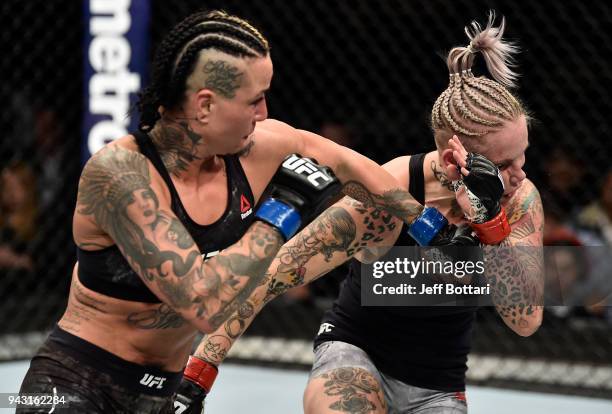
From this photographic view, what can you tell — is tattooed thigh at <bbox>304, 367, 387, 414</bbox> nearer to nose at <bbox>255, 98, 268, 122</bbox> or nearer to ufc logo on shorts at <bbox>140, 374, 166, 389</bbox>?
ufc logo on shorts at <bbox>140, 374, 166, 389</bbox>

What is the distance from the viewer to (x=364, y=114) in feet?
14.1

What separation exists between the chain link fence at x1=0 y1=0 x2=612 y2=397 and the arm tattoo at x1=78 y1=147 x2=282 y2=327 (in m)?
2.20

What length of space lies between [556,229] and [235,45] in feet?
8.12

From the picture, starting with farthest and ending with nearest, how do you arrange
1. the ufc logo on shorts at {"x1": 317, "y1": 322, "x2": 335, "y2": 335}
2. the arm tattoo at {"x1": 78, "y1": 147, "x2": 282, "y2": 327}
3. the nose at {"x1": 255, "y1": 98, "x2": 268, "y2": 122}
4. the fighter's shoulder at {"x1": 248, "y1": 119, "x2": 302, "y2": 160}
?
1. the ufc logo on shorts at {"x1": 317, "y1": 322, "x2": 335, "y2": 335}
2. the fighter's shoulder at {"x1": 248, "y1": 119, "x2": 302, "y2": 160}
3. the nose at {"x1": 255, "y1": 98, "x2": 268, "y2": 122}
4. the arm tattoo at {"x1": 78, "y1": 147, "x2": 282, "y2": 327}

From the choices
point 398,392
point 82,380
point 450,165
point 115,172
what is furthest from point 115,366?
point 450,165

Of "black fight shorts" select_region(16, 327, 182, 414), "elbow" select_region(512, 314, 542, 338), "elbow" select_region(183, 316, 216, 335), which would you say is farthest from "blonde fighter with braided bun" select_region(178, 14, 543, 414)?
"elbow" select_region(183, 316, 216, 335)

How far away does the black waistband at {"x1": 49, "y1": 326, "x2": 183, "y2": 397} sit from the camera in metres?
1.79

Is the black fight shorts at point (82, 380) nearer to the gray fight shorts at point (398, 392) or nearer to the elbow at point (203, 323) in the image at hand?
the elbow at point (203, 323)

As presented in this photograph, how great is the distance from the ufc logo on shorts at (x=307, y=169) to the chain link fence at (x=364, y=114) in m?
2.05

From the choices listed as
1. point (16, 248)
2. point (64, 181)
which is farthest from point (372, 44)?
point (16, 248)

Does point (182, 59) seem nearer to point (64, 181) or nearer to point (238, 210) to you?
point (238, 210)

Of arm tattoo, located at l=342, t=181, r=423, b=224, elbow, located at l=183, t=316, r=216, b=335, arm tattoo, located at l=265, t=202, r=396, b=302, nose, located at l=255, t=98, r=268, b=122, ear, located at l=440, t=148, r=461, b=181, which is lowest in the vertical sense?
arm tattoo, located at l=265, t=202, r=396, b=302

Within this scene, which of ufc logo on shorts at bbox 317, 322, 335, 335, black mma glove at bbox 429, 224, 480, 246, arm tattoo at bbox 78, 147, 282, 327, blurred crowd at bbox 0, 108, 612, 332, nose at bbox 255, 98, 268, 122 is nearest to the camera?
arm tattoo at bbox 78, 147, 282, 327

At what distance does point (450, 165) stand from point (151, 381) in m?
0.79
